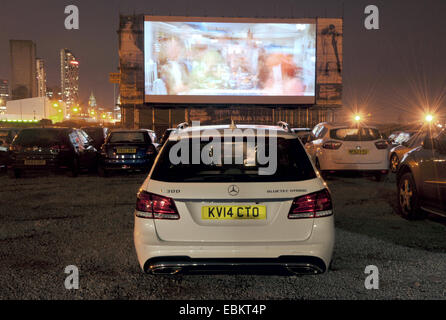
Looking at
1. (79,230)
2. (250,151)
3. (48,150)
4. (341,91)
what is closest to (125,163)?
(48,150)

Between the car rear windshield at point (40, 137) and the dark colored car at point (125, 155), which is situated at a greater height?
the car rear windshield at point (40, 137)

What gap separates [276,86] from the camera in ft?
102

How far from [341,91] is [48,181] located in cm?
3029

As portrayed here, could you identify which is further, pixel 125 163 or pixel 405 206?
pixel 125 163

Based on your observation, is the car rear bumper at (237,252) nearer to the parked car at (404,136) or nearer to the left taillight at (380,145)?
the left taillight at (380,145)

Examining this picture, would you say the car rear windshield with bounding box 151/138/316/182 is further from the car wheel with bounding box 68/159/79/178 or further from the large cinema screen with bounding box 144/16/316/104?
the large cinema screen with bounding box 144/16/316/104

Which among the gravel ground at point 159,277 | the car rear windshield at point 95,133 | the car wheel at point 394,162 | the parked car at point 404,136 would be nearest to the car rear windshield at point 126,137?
the gravel ground at point 159,277

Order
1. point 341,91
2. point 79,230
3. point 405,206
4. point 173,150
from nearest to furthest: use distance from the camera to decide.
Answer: point 173,150
point 79,230
point 405,206
point 341,91

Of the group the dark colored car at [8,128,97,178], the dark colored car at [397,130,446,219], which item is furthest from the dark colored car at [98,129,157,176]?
the dark colored car at [397,130,446,219]

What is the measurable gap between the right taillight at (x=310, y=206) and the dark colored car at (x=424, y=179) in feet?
10.7

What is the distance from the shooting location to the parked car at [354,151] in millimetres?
10953

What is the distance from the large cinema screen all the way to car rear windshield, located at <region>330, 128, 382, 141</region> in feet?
66.6

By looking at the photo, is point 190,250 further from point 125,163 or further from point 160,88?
point 160,88

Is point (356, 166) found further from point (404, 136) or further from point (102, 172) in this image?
point (102, 172)
